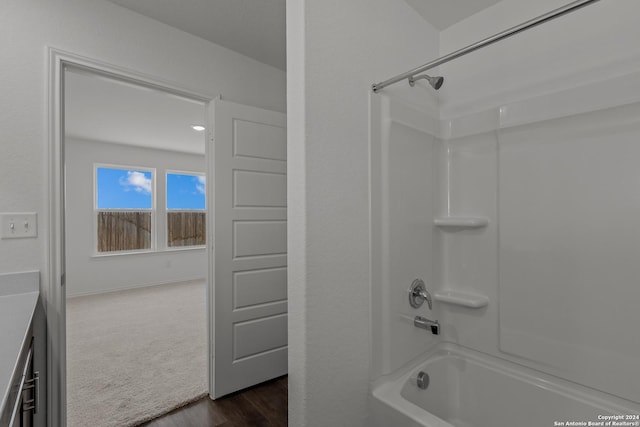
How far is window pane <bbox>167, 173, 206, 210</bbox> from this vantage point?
5906 millimetres

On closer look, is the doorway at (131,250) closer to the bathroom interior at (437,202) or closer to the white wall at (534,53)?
the bathroom interior at (437,202)

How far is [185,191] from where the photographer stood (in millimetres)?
6117

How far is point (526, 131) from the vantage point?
5.08 feet

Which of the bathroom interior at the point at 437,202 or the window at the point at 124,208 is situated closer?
the bathroom interior at the point at 437,202

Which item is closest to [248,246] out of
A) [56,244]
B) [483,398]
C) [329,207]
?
[56,244]

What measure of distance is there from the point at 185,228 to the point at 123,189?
1.28m

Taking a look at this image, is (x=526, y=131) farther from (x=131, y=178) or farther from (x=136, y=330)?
(x=131, y=178)

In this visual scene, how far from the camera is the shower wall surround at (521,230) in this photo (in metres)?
1.30

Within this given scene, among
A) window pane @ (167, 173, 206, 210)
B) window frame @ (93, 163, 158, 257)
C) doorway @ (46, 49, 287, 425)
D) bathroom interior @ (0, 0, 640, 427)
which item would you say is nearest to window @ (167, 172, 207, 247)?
window pane @ (167, 173, 206, 210)

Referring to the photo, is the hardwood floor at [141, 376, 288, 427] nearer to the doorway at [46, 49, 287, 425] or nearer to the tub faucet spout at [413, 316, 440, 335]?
the doorway at [46, 49, 287, 425]

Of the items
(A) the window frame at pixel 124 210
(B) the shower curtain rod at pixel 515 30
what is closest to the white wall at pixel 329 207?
(B) the shower curtain rod at pixel 515 30

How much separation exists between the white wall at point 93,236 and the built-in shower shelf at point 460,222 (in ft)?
13.1

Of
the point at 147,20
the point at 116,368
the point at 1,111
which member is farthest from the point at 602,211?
the point at 116,368

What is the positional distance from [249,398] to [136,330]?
1982mm
